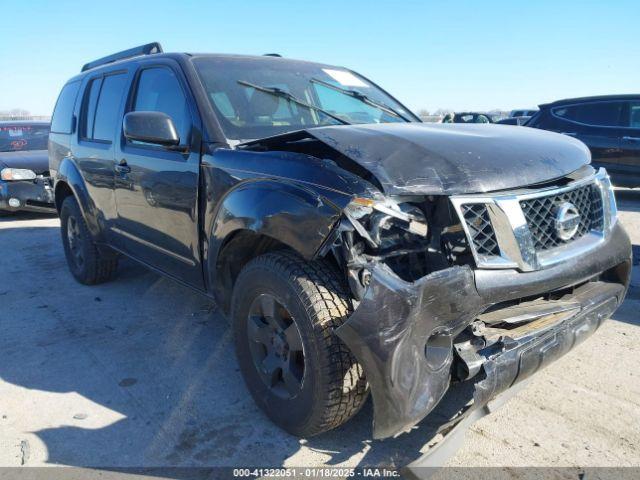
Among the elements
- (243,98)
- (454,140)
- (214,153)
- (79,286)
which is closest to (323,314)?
(454,140)

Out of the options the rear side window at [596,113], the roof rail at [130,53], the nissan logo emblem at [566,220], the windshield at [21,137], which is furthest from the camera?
the windshield at [21,137]

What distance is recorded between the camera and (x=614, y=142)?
29.5 feet

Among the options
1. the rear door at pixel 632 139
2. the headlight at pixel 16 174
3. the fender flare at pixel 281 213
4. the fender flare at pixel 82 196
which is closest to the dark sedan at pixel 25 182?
the headlight at pixel 16 174

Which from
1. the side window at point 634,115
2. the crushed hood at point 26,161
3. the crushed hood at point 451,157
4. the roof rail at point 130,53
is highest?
the roof rail at point 130,53

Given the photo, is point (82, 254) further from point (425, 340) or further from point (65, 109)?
point (425, 340)

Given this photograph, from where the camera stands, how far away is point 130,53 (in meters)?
4.88

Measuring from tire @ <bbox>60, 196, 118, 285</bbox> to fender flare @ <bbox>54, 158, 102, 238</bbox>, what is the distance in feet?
0.47

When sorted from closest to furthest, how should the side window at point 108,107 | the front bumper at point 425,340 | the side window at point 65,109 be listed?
the front bumper at point 425,340
the side window at point 108,107
the side window at point 65,109

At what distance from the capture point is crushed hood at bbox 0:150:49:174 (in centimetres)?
852

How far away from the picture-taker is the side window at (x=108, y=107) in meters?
4.18

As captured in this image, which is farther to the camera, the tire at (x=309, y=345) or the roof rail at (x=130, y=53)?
the roof rail at (x=130, y=53)

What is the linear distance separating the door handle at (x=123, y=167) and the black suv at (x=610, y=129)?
788 centimetres

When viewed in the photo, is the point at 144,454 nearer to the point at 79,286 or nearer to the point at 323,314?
the point at 323,314

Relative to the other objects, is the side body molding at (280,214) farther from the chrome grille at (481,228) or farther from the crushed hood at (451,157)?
the chrome grille at (481,228)
